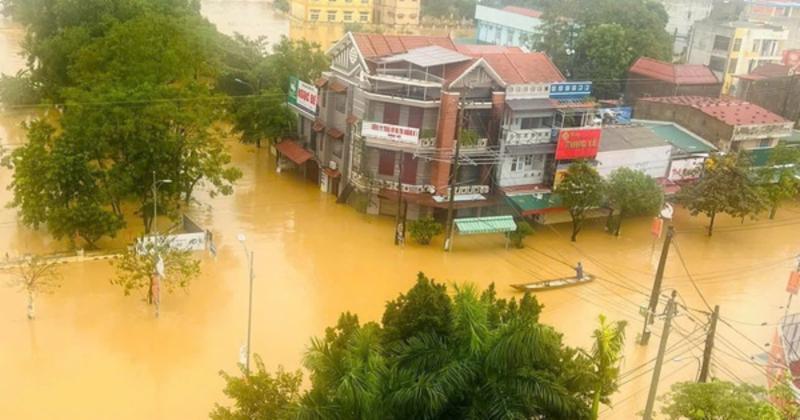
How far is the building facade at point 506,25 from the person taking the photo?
60.3 m

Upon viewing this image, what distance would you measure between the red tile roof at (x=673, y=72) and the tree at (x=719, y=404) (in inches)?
1378

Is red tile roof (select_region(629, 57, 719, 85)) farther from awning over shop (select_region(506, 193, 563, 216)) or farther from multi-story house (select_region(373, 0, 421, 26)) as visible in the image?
multi-story house (select_region(373, 0, 421, 26))

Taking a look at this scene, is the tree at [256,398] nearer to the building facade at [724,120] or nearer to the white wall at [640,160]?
the white wall at [640,160]

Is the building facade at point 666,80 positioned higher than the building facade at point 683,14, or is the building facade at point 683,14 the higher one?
the building facade at point 683,14

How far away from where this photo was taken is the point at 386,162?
29438 millimetres

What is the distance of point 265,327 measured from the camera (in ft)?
70.7

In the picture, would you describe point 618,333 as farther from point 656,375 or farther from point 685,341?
point 685,341

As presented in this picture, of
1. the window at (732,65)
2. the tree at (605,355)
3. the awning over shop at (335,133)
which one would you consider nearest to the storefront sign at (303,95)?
the awning over shop at (335,133)

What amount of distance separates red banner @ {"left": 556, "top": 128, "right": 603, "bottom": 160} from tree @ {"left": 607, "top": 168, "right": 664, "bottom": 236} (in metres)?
1.32

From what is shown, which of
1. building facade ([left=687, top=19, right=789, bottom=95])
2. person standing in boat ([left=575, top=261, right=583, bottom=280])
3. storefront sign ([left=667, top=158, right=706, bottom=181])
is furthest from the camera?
building facade ([left=687, top=19, right=789, bottom=95])

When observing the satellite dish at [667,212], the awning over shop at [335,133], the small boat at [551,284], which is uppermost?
the awning over shop at [335,133]

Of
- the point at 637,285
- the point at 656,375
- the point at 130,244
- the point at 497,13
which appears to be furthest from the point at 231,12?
the point at 656,375

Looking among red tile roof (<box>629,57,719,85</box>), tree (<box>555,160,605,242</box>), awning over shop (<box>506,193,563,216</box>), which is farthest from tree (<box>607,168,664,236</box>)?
red tile roof (<box>629,57,719,85</box>)

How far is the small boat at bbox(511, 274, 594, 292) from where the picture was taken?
25.0m
